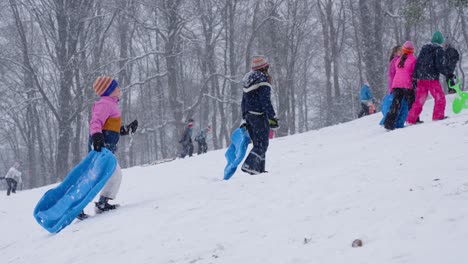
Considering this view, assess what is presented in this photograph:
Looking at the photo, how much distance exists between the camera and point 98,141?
6328mm

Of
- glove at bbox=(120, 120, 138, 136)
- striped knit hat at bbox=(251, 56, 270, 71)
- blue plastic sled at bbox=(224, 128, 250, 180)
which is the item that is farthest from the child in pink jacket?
glove at bbox=(120, 120, 138, 136)

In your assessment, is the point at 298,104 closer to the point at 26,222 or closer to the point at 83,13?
the point at 83,13

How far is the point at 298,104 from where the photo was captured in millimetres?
50031

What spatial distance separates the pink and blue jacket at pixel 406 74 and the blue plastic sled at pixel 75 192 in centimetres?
661

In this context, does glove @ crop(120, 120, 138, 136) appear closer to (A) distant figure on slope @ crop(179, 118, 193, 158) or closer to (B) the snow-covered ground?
(B) the snow-covered ground

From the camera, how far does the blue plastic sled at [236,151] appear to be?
7.68 meters

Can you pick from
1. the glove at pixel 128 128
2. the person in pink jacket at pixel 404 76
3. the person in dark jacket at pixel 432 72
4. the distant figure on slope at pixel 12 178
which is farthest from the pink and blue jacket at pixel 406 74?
the distant figure on slope at pixel 12 178

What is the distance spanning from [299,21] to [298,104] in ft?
61.5

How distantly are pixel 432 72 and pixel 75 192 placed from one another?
749 centimetres

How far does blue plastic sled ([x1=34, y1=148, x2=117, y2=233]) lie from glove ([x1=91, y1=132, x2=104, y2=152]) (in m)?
0.07

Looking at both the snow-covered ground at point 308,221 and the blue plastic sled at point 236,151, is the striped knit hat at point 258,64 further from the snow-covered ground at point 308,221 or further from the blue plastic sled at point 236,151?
the snow-covered ground at point 308,221

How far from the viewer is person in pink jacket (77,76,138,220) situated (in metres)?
6.45

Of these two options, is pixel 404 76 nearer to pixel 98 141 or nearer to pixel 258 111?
pixel 258 111

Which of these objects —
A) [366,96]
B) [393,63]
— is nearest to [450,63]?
[393,63]
